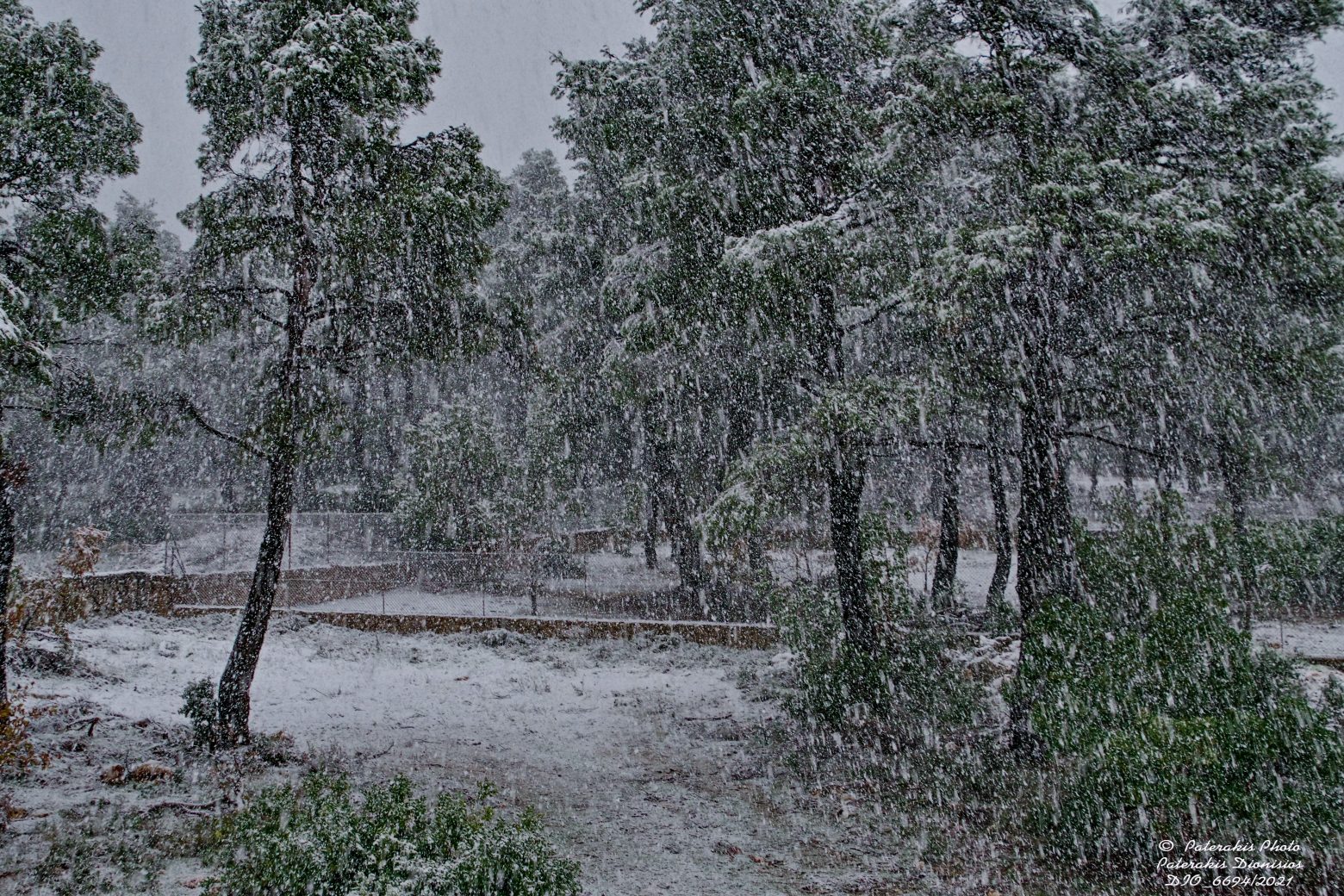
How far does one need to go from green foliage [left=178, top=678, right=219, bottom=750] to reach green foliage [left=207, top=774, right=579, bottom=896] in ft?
14.0

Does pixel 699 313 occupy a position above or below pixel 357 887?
above

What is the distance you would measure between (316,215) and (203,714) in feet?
18.2

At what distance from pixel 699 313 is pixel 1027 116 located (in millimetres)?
4137

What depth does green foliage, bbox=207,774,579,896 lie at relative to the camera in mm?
3559

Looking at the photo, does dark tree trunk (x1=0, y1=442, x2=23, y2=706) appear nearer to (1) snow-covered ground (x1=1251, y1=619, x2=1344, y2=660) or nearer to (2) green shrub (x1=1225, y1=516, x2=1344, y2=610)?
(1) snow-covered ground (x1=1251, y1=619, x2=1344, y2=660)

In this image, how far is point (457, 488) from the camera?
20469 mm

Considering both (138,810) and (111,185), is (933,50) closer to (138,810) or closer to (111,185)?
(111,185)

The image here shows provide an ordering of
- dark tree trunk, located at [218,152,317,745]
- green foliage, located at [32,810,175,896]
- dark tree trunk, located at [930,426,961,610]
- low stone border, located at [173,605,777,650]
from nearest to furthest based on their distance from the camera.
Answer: green foliage, located at [32,810,175,896] < dark tree trunk, located at [218,152,317,745] < dark tree trunk, located at [930,426,961,610] < low stone border, located at [173,605,777,650]

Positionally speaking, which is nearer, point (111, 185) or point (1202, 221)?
point (1202, 221)

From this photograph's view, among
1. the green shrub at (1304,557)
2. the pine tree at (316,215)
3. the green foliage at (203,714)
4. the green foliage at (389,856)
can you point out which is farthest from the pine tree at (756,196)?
the green shrub at (1304,557)

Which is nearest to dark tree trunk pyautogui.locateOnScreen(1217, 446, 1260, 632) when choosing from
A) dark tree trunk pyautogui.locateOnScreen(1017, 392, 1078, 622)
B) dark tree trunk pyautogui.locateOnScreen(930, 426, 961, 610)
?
dark tree trunk pyautogui.locateOnScreen(930, 426, 961, 610)

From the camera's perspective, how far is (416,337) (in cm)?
898

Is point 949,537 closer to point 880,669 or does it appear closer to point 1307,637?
point 1307,637

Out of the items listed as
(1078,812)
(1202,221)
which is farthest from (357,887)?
(1202,221)
